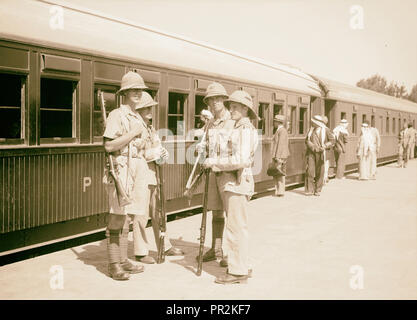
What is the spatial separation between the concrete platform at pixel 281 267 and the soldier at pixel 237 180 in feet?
0.74

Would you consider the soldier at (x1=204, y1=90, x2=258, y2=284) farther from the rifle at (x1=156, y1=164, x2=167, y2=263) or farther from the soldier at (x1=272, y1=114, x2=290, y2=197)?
the soldier at (x1=272, y1=114, x2=290, y2=197)

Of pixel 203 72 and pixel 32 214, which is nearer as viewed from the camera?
pixel 32 214

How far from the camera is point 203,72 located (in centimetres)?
1140

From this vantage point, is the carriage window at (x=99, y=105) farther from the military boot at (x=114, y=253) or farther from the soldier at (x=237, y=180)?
the soldier at (x=237, y=180)

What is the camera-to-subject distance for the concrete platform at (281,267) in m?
5.81

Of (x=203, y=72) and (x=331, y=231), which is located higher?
(x=203, y=72)

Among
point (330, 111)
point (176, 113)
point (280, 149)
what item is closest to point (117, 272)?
point (176, 113)

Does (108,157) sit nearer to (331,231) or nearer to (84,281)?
(84,281)

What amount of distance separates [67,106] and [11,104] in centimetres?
107

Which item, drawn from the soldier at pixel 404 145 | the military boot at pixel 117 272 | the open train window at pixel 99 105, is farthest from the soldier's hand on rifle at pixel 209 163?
the soldier at pixel 404 145

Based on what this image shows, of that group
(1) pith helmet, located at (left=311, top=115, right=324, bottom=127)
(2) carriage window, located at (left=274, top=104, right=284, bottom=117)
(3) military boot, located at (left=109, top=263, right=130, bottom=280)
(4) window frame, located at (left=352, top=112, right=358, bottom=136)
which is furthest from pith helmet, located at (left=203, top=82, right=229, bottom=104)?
(4) window frame, located at (left=352, top=112, right=358, bottom=136)

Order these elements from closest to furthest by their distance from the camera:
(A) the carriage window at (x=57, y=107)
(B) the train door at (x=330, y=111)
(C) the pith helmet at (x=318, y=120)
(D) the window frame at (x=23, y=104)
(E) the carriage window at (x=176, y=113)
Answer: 1. (D) the window frame at (x=23, y=104)
2. (A) the carriage window at (x=57, y=107)
3. (E) the carriage window at (x=176, y=113)
4. (C) the pith helmet at (x=318, y=120)
5. (B) the train door at (x=330, y=111)
